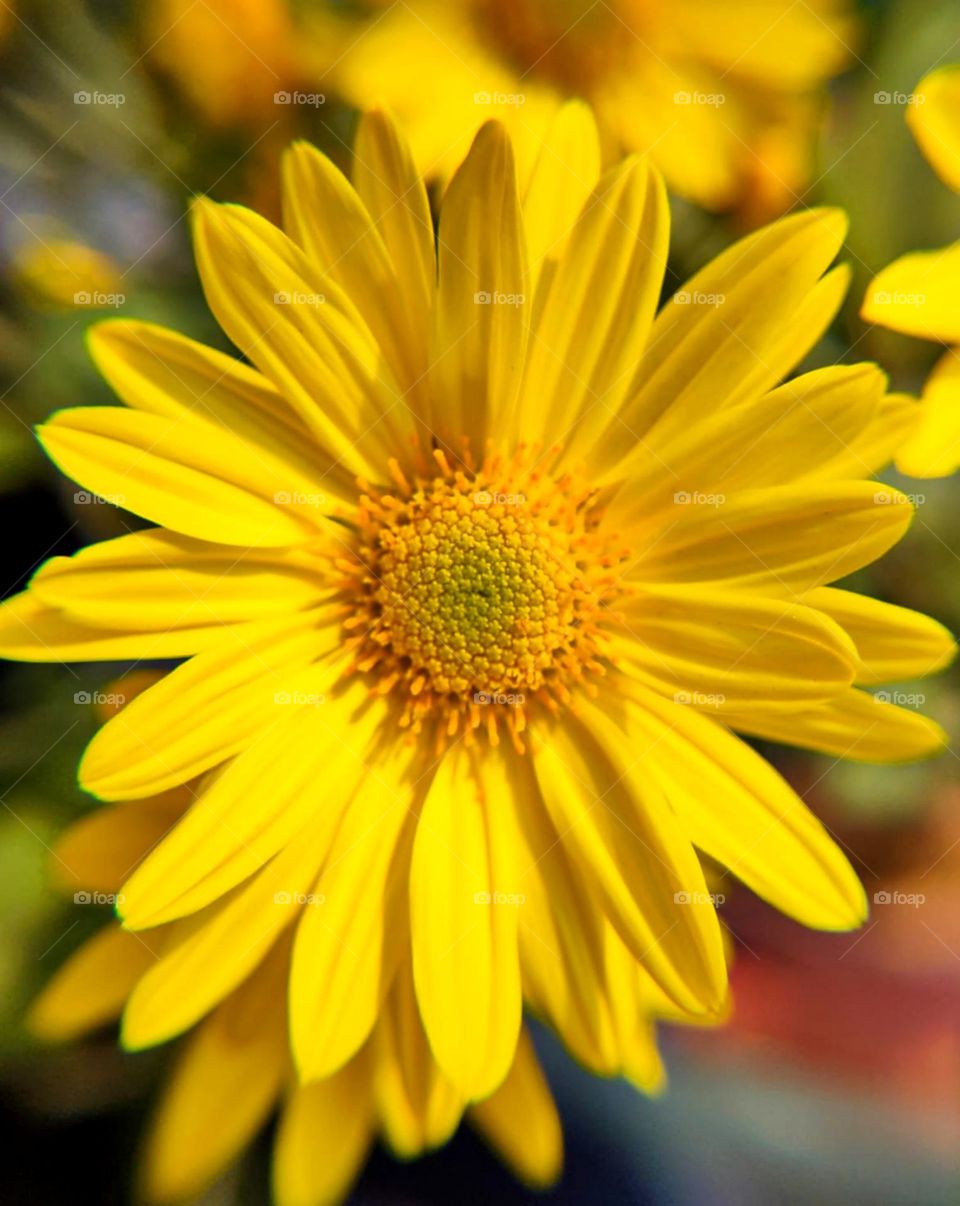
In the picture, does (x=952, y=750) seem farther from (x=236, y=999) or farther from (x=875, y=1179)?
(x=236, y=999)

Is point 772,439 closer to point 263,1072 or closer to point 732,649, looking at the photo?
point 732,649

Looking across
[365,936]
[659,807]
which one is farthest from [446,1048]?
[659,807]

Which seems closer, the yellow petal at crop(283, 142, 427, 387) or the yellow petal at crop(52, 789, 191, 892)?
the yellow petal at crop(283, 142, 427, 387)

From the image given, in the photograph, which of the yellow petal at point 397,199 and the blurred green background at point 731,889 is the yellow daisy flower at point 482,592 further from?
the blurred green background at point 731,889

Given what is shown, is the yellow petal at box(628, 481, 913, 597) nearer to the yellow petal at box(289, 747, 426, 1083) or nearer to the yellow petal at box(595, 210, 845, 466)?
the yellow petal at box(595, 210, 845, 466)

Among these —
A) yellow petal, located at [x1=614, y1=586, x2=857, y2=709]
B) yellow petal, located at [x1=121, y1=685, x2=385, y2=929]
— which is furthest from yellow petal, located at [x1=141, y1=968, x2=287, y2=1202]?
yellow petal, located at [x1=614, y1=586, x2=857, y2=709]

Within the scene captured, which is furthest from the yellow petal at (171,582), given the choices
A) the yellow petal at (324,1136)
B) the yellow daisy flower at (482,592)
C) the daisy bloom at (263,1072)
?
the yellow petal at (324,1136)

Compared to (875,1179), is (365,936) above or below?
above
